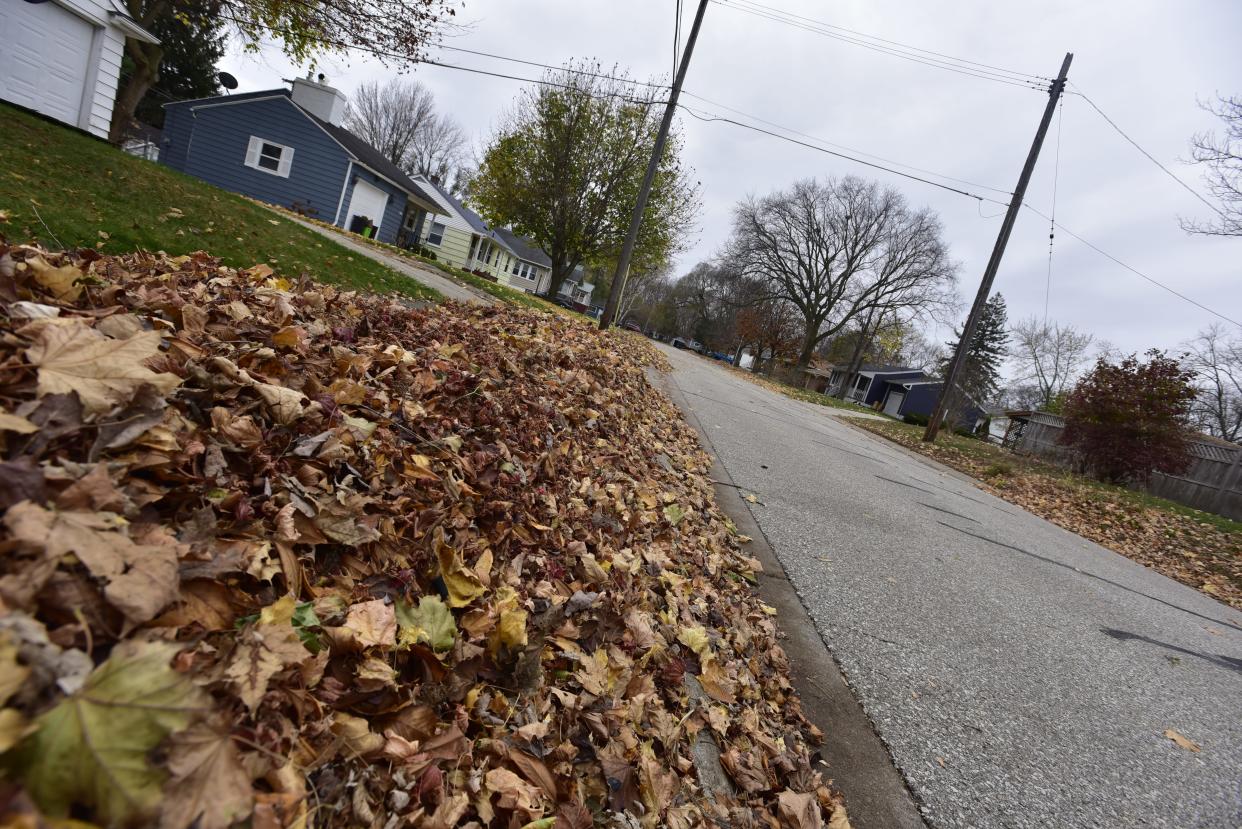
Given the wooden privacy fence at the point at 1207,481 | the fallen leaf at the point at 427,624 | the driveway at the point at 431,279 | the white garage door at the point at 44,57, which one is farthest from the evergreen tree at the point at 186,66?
the wooden privacy fence at the point at 1207,481

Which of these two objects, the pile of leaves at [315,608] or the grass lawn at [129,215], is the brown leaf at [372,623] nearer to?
the pile of leaves at [315,608]

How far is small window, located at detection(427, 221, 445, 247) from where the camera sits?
37125 millimetres

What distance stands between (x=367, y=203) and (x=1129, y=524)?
24939mm

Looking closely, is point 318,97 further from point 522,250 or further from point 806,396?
point 522,250

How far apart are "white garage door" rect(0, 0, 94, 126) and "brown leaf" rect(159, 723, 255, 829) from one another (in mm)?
14726

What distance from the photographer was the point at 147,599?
96cm

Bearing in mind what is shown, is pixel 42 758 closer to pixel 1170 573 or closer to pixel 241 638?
pixel 241 638

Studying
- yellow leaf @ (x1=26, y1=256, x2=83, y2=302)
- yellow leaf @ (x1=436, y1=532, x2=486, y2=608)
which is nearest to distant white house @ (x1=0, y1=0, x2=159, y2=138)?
yellow leaf @ (x1=26, y1=256, x2=83, y2=302)

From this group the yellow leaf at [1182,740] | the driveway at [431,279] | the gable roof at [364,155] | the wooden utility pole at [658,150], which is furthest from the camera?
the gable roof at [364,155]

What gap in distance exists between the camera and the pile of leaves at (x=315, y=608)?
831mm

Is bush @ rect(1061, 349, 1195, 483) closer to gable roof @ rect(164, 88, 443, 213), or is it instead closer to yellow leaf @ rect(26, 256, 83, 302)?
yellow leaf @ rect(26, 256, 83, 302)

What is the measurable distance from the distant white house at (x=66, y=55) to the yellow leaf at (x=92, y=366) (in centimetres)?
1375

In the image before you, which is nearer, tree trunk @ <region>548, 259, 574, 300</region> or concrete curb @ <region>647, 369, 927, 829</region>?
concrete curb @ <region>647, 369, 927, 829</region>

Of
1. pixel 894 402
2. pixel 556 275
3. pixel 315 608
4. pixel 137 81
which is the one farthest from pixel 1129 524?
pixel 894 402
